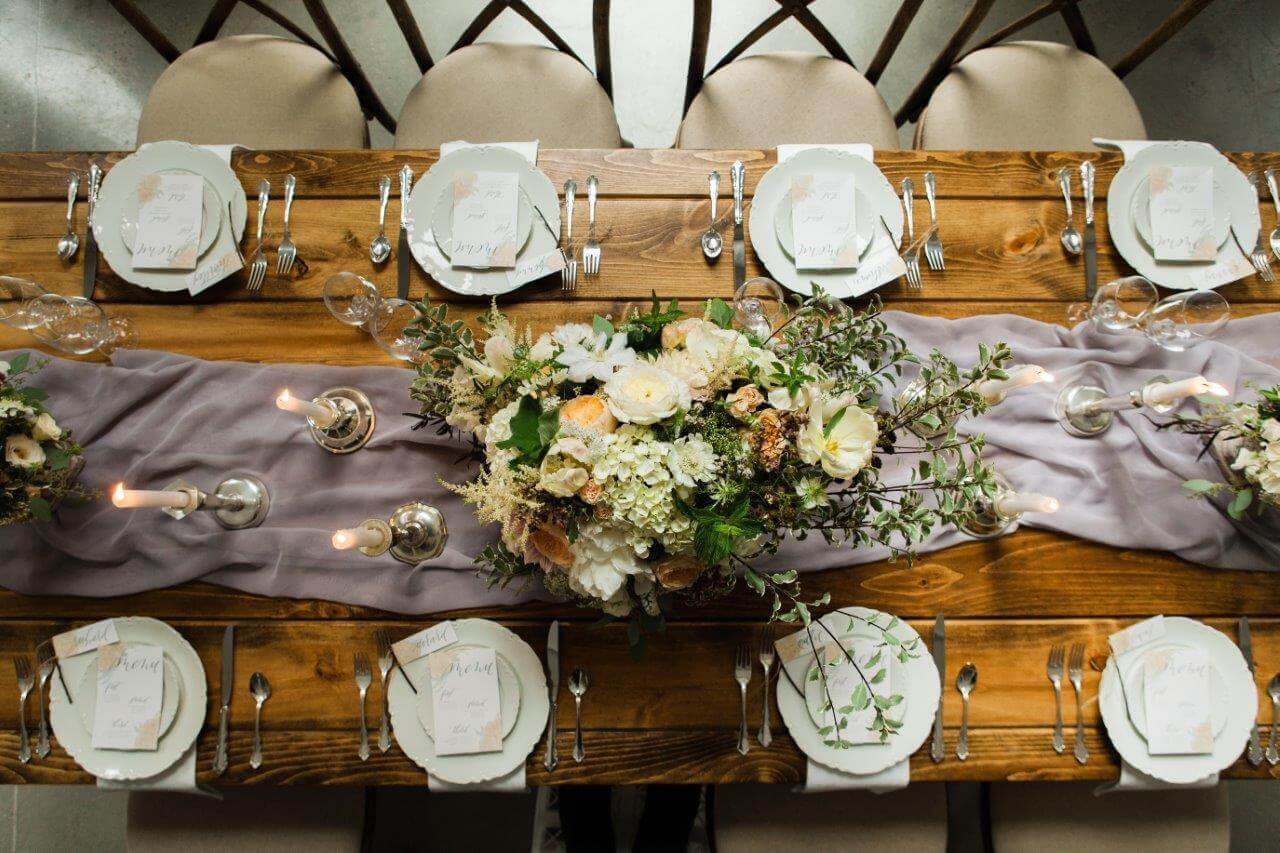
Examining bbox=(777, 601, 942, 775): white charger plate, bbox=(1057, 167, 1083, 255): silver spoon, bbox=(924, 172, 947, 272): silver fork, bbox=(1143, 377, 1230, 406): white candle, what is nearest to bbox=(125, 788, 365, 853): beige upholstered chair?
bbox=(777, 601, 942, 775): white charger plate

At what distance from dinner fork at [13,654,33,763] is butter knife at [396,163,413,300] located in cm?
97

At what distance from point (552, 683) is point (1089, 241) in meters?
1.37

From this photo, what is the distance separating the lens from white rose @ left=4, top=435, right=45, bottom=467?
4.04 ft

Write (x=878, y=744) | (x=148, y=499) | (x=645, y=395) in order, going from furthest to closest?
(x=878, y=744) < (x=148, y=499) < (x=645, y=395)

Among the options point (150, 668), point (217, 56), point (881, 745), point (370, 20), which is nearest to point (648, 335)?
point (881, 745)

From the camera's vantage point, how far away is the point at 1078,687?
4.43 ft

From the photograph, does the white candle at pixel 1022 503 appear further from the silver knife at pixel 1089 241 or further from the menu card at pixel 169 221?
the menu card at pixel 169 221

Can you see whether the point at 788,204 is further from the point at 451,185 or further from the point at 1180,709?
the point at 1180,709

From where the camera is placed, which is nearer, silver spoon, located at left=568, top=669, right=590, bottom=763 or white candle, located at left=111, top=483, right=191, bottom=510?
white candle, located at left=111, top=483, right=191, bottom=510

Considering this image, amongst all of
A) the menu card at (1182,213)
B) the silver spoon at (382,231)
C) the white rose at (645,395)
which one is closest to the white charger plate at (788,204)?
the menu card at (1182,213)

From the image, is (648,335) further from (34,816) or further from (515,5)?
(34,816)

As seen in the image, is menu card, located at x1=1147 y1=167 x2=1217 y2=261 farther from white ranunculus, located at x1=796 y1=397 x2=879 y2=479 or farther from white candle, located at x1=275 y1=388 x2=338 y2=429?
white candle, located at x1=275 y1=388 x2=338 y2=429

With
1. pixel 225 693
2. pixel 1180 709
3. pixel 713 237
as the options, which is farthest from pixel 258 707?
pixel 1180 709

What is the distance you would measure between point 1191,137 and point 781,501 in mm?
Answer: 2544
